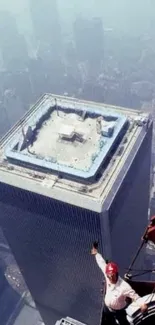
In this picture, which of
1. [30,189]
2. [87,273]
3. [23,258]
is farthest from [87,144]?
[23,258]

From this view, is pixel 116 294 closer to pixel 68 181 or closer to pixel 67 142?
pixel 68 181

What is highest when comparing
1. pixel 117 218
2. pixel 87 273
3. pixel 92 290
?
pixel 117 218

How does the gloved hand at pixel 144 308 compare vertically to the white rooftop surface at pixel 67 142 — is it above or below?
above

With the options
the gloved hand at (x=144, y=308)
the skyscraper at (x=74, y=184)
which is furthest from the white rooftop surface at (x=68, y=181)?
the gloved hand at (x=144, y=308)

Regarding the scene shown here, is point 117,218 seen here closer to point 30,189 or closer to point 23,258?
point 30,189

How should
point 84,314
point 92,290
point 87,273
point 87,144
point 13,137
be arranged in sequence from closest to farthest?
point 87,144 → point 13,137 → point 87,273 → point 92,290 → point 84,314

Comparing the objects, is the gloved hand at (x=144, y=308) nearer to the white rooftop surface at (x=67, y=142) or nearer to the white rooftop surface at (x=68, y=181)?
the white rooftop surface at (x=68, y=181)

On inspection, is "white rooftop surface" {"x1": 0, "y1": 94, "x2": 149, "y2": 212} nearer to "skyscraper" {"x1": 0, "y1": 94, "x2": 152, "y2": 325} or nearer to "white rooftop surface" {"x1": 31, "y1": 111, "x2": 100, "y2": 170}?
"skyscraper" {"x1": 0, "y1": 94, "x2": 152, "y2": 325}
